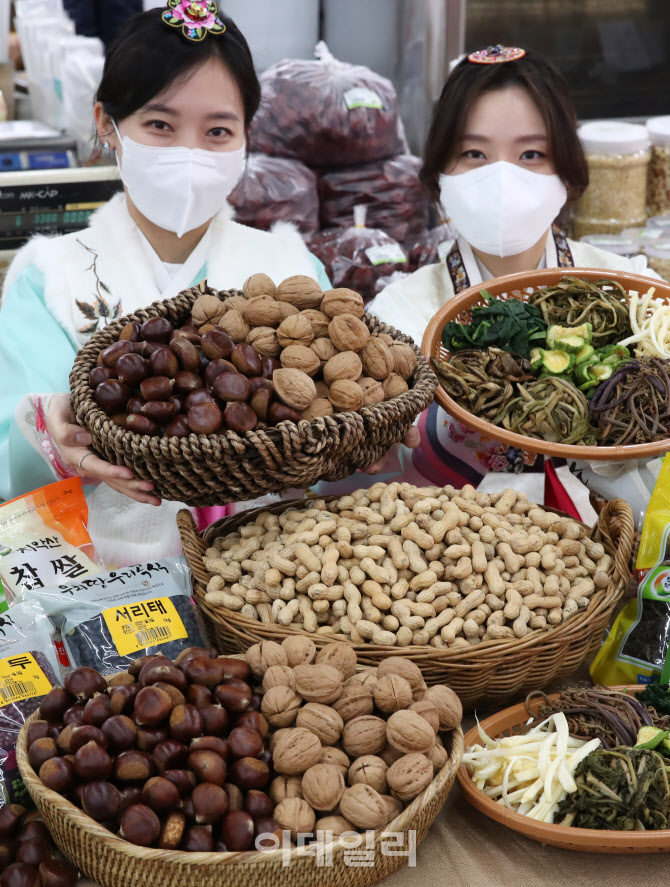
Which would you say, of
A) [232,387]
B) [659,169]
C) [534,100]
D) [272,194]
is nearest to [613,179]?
[659,169]

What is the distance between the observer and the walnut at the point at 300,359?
61.2 inches

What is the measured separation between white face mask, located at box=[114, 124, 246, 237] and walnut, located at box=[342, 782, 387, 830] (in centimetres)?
138

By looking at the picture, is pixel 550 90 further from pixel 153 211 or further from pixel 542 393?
pixel 153 211

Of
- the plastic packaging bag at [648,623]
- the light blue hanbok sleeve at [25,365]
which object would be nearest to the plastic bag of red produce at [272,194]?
the light blue hanbok sleeve at [25,365]

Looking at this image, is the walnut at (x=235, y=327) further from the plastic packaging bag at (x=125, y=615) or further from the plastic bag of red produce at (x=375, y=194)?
the plastic bag of red produce at (x=375, y=194)

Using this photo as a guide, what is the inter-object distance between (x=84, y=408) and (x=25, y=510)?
27 centimetres

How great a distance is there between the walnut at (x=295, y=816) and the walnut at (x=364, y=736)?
103mm

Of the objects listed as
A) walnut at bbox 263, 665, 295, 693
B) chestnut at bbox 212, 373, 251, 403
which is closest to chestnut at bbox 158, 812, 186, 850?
walnut at bbox 263, 665, 295, 693

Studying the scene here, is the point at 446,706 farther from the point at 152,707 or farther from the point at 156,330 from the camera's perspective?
the point at 156,330

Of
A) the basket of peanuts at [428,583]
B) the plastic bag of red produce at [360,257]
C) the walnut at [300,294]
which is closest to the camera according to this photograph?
the basket of peanuts at [428,583]

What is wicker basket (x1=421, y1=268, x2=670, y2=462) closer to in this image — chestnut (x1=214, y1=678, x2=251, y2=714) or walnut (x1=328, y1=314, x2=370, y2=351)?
walnut (x1=328, y1=314, x2=370, y2=351)

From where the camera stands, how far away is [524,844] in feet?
4.06

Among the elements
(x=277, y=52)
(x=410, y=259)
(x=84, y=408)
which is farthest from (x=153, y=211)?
(x=277, y=52)

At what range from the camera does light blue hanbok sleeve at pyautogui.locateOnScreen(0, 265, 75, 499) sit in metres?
1.91
